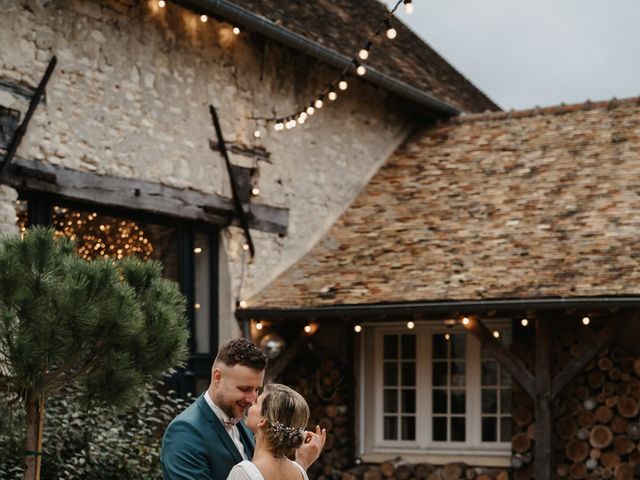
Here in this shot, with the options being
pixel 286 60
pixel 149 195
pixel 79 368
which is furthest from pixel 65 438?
pixel 286 60

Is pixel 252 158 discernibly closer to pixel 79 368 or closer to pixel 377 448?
pixel 377 448

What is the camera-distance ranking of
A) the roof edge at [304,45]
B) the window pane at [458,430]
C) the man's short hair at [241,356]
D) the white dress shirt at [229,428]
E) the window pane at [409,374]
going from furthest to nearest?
the window pane at [409,374] → the window pane at [458,430] → the roof edge at [304,45] → the white dress shirt at [229,428] → the man's short hair at [241,356]

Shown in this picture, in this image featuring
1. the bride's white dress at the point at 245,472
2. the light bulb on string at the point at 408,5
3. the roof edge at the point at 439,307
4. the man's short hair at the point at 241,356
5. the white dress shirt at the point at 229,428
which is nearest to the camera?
the bride's white dress at the point at 245,472

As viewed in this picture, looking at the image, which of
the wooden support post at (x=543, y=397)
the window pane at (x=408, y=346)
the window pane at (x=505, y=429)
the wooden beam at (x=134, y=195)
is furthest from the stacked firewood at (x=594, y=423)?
the wooden beam at (x=134, y=195)

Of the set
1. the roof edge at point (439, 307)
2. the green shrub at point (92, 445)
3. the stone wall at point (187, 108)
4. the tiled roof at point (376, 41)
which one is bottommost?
the green shrub at point (92, 445)

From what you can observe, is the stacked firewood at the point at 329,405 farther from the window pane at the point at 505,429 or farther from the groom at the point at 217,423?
the groom at the point at 217,423

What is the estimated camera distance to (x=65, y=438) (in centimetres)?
987

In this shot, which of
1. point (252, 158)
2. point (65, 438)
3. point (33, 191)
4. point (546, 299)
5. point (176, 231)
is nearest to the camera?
point (65, 438)

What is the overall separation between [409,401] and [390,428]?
0.36 metres

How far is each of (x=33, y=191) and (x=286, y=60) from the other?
398cm

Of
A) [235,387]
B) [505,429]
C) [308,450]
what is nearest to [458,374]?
[505,429]

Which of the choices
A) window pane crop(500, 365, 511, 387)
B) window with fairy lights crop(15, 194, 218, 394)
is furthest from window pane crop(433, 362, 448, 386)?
window with fairy lights crop(15, 194, 218, 394)

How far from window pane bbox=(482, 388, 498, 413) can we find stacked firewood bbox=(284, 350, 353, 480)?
1.41m

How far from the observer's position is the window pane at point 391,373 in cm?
1361
